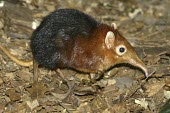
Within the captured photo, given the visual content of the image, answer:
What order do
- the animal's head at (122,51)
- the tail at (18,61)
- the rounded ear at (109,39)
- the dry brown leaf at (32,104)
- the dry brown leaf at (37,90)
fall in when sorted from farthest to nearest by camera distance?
the tail at (18,61) → the animal's head at (122,51) → the rounded ear at (109,39) → the dry brown leaf at (37,90) → the dry brown leaf at (32,104)

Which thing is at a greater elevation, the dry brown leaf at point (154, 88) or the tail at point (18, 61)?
the tail at point (18, 61)

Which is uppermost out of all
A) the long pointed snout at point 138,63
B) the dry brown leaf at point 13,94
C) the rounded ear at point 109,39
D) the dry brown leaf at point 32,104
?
the rounded ear at point 109,39

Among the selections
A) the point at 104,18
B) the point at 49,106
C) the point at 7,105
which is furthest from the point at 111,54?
the point at 104,18

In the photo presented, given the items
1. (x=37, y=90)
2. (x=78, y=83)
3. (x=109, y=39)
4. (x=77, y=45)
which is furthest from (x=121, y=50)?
(x=37, y=90)

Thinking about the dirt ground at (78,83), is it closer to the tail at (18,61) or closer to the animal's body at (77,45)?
the tail at (18,61)

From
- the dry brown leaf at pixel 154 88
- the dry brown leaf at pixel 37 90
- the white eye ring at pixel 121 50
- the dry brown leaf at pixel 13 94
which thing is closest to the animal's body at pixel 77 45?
the white eye ring at pixel 121 50

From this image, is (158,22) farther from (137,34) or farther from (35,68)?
(35,68)
